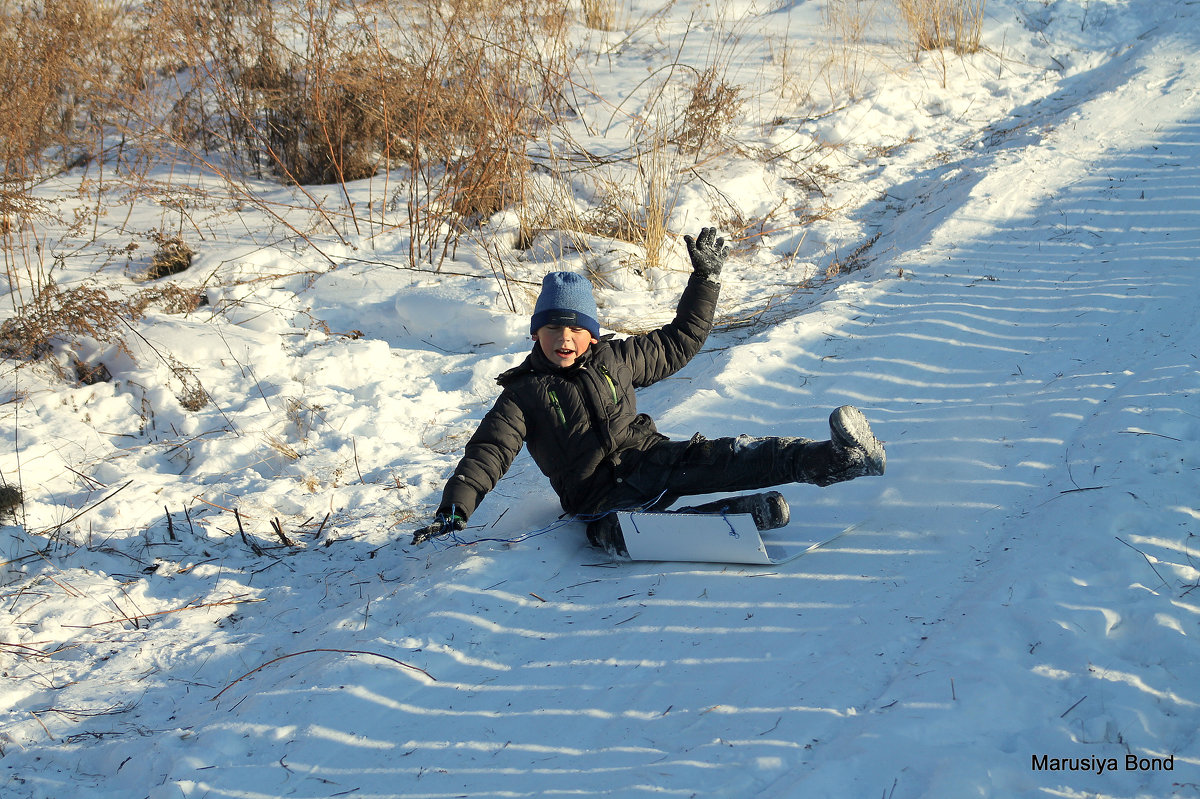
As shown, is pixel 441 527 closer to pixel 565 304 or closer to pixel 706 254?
pixel 565 304

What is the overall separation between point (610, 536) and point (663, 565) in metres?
0.23

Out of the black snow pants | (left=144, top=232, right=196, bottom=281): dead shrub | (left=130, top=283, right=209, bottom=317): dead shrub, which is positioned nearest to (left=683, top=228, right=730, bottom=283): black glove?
the black snow pants

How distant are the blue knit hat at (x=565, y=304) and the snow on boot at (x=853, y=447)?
3.31 feet

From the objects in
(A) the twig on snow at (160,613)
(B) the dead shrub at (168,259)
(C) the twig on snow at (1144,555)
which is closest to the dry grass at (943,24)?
(B) the dead shrub at (168,259)

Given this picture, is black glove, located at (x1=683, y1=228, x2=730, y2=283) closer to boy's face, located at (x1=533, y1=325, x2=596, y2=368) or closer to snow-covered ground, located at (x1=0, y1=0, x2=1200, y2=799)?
boy's face, located at (x1=533, y1=325, x2=596, y2=368)

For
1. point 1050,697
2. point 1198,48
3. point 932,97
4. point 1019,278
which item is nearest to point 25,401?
point 1050,697

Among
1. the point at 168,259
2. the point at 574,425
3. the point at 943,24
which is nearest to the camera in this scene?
the point at 574,425

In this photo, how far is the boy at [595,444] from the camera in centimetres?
313

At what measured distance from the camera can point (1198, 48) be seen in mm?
7457

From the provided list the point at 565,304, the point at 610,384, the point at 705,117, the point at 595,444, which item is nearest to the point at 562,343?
the point at 565,304

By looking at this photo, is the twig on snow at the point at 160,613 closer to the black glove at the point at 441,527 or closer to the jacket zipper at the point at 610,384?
the black glove at the point at 441,527

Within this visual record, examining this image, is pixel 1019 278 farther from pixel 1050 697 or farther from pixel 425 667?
pixel 425 667

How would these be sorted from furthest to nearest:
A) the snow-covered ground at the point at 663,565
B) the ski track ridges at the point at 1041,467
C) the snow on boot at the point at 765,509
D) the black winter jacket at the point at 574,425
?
the black winter jacket at the point at 574,425
the snow on boot at the point at 765,509
the snow-covered ground at the point at 663,565
the ski track ridges at the point at 1041,467

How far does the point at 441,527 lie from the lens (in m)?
2.88
